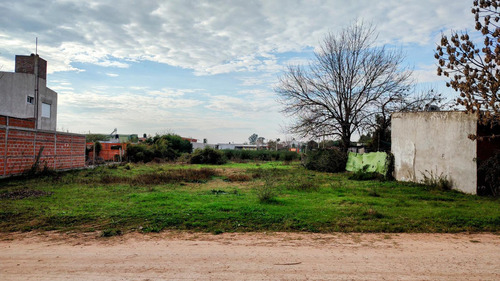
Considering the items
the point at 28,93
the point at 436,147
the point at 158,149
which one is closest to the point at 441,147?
the point at 436,147

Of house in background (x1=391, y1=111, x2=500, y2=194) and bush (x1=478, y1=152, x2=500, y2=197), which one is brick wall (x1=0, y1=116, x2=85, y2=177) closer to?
house in background (x1=391, y1=111, x2=500, y2=194)

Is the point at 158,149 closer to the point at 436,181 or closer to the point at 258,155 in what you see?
the point at 258,155

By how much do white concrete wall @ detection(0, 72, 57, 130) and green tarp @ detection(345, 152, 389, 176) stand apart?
2892cm

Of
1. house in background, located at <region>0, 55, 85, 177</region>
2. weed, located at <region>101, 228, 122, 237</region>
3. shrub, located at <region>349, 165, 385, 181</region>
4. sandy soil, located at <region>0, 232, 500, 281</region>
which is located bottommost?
weed, located at <region>101, 228, 122, 237</region>

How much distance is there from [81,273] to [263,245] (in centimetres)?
303

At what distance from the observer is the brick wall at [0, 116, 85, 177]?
51.1ft

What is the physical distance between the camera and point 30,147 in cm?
1772

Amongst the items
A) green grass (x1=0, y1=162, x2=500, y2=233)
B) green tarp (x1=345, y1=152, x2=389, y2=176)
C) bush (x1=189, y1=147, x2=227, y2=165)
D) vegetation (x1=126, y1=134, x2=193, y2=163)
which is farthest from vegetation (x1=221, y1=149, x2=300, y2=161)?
green grass (x1=0, y1=162, x2=500, y2=233)

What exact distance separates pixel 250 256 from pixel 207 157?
109 ft

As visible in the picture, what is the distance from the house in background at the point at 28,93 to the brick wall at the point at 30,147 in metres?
6.58

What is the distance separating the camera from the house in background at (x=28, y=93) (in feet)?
90.1

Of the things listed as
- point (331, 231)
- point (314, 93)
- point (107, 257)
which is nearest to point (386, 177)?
point (314, 93)

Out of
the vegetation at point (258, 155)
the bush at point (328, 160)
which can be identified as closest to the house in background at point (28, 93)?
the bush at point (328, 160)

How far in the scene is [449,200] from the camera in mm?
11328
